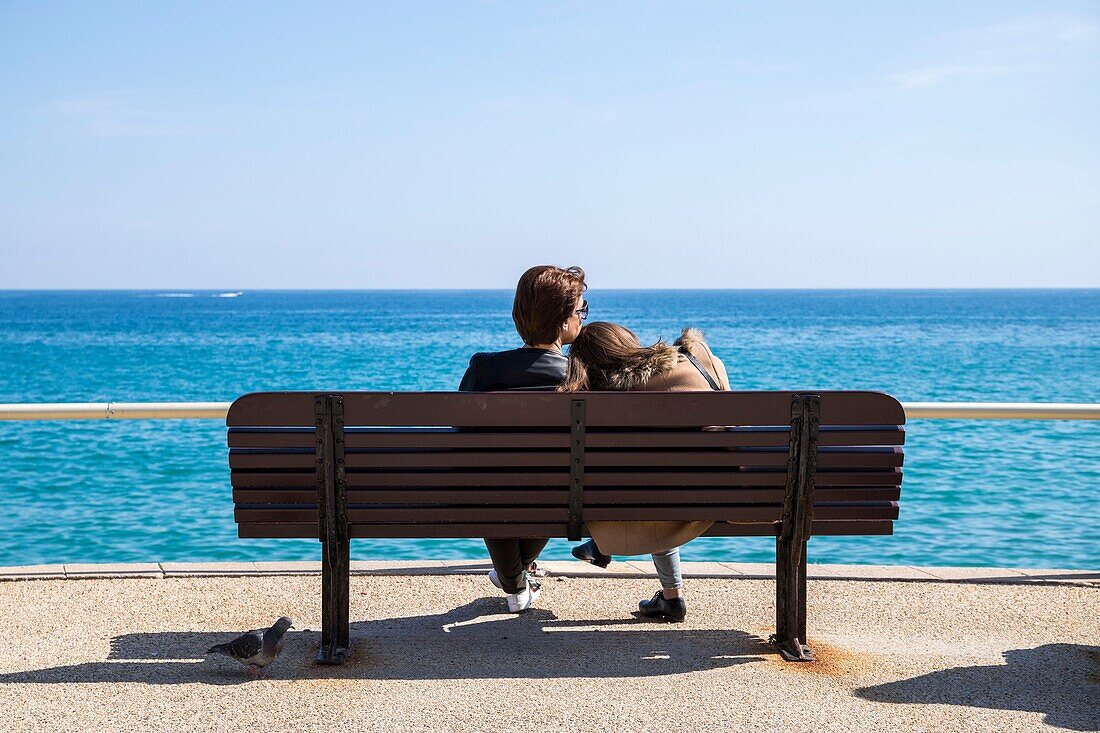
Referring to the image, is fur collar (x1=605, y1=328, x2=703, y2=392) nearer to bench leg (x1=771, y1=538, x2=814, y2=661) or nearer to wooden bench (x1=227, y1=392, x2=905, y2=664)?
wooden bench (x1=227, y1=392, x2=905, y2=664)

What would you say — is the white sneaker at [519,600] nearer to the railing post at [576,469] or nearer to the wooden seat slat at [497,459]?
the railing post at [576,469]

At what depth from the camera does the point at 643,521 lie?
163 inches

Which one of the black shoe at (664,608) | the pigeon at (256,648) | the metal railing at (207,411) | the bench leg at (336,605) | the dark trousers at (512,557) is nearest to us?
the pigeon at (256,648)

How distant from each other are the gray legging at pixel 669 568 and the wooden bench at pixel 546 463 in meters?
0.55

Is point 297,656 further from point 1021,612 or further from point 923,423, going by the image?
point 923,423

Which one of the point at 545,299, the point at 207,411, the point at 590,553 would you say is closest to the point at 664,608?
the point at 590,553

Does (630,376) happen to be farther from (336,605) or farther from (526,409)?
(336,605)

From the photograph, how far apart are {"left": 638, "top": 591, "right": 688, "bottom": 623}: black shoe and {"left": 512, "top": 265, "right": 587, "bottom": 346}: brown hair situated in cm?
122

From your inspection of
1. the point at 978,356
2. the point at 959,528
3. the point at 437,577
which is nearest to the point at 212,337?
the point at 978,356

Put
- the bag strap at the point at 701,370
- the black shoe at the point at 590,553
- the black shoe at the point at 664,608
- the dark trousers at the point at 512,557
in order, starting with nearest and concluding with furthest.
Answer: the bag strap at the point at 701,370 < the dark trousers at the point at 512,557 < the black shoe at the point at 664,608 < the black shoe at the point at 590,553

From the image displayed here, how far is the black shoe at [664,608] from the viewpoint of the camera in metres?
4.61

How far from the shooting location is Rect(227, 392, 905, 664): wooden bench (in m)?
3.84

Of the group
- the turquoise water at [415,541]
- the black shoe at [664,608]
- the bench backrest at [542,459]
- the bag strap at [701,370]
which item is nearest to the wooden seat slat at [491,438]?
the bench backrest at [542,459]

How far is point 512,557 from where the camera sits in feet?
14.9
